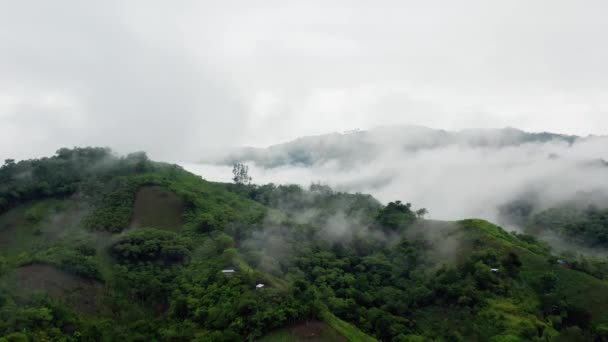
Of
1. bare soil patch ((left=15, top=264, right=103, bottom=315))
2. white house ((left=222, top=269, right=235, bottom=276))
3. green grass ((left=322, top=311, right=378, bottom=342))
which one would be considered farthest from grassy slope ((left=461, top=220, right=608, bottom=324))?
bare soil patch ((left=15, top=264, right=103, bottom=315))

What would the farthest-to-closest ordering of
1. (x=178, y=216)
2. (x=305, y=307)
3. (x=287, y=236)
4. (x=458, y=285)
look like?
(x=178, y=216), (x=287, y=236), (x=458, y=285), (x=305, y=307)

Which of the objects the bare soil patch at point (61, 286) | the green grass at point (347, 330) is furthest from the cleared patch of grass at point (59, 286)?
the green grass at point (347, 330)

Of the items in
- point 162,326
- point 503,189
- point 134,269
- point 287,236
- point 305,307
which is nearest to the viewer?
point 305,307

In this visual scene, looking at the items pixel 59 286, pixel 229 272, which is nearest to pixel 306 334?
pixel 229 272

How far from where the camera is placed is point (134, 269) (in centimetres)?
6862

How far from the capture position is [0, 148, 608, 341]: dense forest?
51.0 metres

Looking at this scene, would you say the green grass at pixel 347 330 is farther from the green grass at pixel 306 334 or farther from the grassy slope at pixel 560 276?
the grassy slope at pixel 560 276

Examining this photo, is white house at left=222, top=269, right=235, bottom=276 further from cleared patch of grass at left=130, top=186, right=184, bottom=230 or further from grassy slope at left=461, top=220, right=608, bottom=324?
grassy slope at left=461, top=220, right=608, bottom=324

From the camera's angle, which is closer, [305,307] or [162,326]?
[305,307]

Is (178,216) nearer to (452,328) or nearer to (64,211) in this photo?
(64,211)

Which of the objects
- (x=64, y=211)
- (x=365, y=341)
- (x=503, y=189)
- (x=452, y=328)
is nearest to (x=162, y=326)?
A: (x=365, y=341)

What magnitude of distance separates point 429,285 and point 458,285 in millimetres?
4948

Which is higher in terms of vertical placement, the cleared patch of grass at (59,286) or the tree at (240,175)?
the tree at (240,175)

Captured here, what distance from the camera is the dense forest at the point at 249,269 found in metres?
51.0
